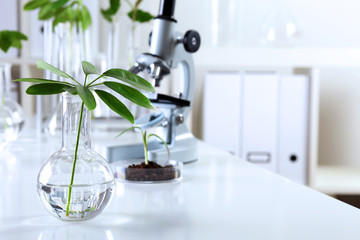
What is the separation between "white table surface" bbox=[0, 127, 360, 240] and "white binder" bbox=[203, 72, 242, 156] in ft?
4.70

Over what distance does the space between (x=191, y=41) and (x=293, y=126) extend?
143cm

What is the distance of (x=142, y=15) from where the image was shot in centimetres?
173

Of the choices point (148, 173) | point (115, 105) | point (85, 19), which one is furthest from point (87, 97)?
point (85, 19)

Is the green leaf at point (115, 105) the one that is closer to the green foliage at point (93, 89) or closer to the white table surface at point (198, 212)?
the green foliage at point (93, 89)

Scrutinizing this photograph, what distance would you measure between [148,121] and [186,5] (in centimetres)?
186

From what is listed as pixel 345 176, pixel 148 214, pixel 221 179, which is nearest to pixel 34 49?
pixel 345 176

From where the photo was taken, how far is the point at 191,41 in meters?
0.95

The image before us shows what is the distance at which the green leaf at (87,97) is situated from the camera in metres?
0.45

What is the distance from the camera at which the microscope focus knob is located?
37.0 inches

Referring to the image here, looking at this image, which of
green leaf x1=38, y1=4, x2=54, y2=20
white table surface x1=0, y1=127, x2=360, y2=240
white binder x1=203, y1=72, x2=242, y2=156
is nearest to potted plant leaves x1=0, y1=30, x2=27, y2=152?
white table surface x1=0, y1=127, x2=360, y2=240

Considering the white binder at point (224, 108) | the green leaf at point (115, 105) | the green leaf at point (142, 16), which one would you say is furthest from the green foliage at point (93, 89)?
the white binder at point (224, 108)

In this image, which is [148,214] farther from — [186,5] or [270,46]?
[186,5]

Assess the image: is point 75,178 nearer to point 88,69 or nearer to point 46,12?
point 88,69

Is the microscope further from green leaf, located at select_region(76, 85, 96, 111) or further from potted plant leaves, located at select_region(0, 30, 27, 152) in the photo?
green leaf, located at select_region(76, 85, 96, 111)
